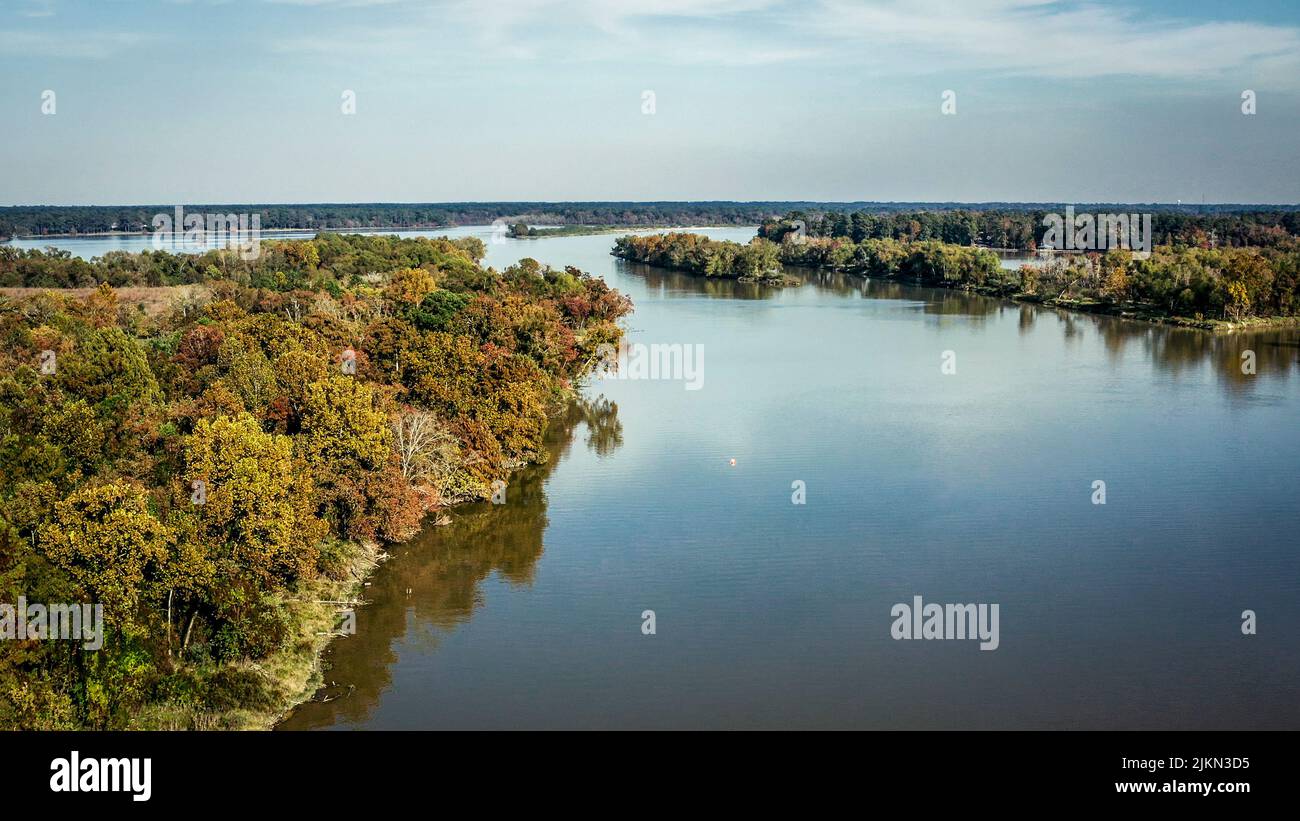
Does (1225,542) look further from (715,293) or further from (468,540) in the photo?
(715,293)

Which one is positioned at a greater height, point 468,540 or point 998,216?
point 998,216

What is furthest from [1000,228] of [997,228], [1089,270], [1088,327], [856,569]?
[856,569]

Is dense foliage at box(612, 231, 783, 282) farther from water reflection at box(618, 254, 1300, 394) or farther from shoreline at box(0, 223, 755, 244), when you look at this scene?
shoreline at box(0, 223, 755, 244)

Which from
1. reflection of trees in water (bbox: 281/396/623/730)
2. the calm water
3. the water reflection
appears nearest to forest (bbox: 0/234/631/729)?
reflection of trees in water (bbox: 281/396/623/730)

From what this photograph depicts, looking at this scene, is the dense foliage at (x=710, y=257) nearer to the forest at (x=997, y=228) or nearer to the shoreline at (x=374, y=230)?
the forest at (x=997, y=228)

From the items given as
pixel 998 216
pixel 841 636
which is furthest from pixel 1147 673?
pixel 998 216
